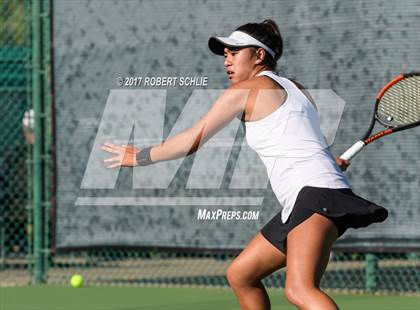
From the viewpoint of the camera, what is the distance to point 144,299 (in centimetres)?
777

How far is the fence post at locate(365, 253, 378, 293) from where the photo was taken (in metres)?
8.06

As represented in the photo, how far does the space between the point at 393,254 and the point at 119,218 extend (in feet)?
7.36

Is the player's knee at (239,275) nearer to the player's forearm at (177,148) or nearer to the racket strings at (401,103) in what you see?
the player's forearm at (177,148)

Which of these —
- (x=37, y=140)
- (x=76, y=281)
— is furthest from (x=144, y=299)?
(x=37, y=140)

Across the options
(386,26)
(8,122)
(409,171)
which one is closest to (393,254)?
(409,171)

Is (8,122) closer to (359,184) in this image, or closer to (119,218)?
(119,218)

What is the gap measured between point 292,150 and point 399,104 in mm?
1516

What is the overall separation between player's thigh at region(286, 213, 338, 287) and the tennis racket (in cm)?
139

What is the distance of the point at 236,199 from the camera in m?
8.15

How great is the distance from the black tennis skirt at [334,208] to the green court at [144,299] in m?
3.02

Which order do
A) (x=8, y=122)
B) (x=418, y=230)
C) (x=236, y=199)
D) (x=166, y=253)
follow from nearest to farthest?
(x=418, y=230), (x=236, y=199), (x=166, y=253), (x=8, y=122)

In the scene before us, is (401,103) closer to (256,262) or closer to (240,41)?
(240,41)

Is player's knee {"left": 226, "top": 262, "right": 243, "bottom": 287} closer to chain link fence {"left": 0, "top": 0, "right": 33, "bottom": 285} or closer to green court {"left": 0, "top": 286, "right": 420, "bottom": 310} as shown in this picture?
green court {"left": 0, "top": 286, "right": 420, "bottom": 310}

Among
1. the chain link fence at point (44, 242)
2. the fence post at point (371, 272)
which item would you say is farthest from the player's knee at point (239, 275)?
the fence post at point (371, 272)
